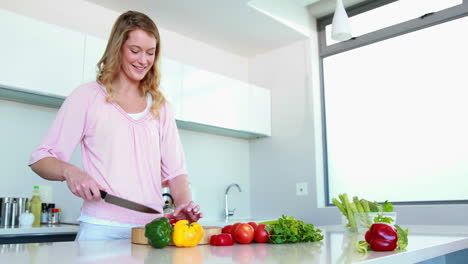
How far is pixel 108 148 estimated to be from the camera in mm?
1470

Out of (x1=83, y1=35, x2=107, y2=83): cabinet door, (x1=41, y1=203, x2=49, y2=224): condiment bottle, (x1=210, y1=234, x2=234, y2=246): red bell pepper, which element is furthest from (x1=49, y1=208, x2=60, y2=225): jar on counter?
(x1=210, y1=234, x2=234, y2=246): red bell pepper

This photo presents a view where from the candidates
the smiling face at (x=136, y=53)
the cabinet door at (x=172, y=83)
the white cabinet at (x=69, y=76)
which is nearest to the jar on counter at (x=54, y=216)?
the white cabinet at (x=69, y=76)

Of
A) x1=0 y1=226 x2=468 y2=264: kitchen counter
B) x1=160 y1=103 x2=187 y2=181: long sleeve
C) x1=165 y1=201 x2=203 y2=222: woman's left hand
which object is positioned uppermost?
x1=160 y1=103 x2=187 y2=181: long sleeve

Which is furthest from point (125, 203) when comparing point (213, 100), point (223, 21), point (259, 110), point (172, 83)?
point (259, 110)

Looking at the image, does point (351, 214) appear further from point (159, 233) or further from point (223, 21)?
point (223, 21)

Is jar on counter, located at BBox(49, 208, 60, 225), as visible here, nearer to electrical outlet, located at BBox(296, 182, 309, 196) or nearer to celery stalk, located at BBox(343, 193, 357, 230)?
celery stalk, located at BBox(343, 193, 357, 230)

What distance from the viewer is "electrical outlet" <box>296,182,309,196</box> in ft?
11.4

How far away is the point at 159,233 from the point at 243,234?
0.27 meters

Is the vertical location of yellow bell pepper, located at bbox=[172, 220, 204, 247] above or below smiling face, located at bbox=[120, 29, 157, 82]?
below

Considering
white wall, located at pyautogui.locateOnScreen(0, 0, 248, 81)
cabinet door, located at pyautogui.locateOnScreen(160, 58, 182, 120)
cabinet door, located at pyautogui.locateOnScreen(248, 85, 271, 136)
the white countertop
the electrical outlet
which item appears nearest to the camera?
the white countertop

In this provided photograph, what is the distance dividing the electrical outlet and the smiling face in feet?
7.19

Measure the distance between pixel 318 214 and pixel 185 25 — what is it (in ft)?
6.04

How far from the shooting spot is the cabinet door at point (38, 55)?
2252mm

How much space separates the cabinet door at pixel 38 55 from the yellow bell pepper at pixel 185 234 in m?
1.58
